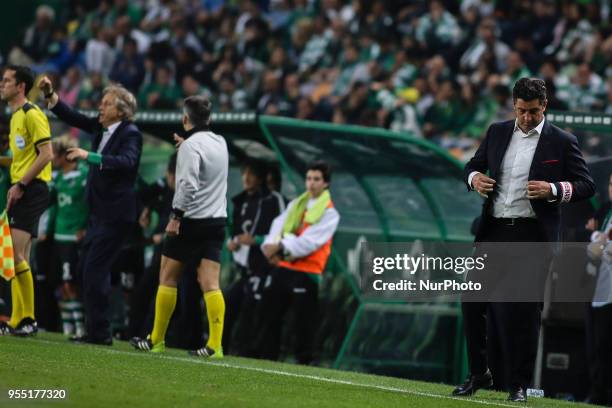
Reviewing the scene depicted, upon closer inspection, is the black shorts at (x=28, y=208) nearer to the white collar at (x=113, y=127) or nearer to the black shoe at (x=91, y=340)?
the white collar at (x=113, y=127)

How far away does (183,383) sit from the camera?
8133 millimetres

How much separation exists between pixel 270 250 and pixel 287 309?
0.74 meters

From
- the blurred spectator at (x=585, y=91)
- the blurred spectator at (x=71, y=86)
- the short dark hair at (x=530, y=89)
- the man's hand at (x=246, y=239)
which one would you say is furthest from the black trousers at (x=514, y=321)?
the blurred spectator at (x=71, y=86)

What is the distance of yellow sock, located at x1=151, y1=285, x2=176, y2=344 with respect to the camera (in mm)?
10469

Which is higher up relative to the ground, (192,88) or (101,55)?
(101,55)

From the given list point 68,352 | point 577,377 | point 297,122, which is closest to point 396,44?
point 297,122

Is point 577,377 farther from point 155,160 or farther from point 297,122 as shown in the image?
point 155,160

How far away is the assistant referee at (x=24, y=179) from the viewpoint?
10.7m

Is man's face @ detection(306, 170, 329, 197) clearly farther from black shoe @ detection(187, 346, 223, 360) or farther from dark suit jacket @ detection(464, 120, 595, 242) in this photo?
dark suit jacket @ detection(464, 120, 595, 242)

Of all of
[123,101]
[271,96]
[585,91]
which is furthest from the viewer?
[271,96]

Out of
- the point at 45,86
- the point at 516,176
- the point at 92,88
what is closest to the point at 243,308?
the point at 45,86

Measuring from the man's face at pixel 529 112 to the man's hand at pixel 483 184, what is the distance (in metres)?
0.43

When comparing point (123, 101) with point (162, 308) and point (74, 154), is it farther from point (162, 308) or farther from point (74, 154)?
point (162, 308)

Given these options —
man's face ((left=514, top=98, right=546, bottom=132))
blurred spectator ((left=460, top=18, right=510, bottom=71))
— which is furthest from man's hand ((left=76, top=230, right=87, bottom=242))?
blurred spectator ((left=460, top=18, right=510, bottom=71))
